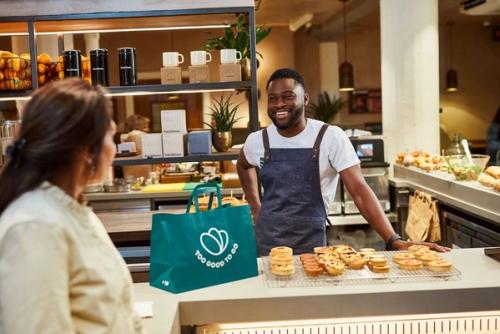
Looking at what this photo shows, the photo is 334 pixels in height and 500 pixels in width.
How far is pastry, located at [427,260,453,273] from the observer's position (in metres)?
1.91

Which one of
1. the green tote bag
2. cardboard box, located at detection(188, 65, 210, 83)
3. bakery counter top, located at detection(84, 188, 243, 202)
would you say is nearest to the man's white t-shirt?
the green tote bag

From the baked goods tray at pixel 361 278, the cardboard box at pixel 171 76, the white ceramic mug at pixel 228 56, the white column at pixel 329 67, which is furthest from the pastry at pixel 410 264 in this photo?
the white column at pixel 329 67

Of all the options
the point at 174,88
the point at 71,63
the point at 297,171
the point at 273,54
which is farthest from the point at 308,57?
the point at 297,171

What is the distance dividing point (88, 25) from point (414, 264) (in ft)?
9.41

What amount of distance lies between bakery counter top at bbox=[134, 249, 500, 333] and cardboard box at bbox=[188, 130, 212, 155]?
2.06 meters

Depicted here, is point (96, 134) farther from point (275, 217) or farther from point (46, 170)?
point (275, 217)

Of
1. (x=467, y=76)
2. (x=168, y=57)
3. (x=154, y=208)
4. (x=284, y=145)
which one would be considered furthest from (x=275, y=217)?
(x=467, y=76)

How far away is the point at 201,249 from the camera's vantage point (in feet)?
6.41

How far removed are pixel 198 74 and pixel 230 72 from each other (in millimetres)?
205

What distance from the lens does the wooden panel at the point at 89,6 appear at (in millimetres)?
3668

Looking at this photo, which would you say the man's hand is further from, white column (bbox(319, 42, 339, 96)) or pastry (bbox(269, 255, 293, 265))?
white column (bbox(319, 42, 339, 96))

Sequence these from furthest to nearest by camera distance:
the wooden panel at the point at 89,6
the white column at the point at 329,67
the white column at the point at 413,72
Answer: the white column at the point at 329,67
the white column at the point at 413,72
the wooden panel at the point at 89,6

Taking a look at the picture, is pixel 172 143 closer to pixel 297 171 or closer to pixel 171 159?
pixel 171 159

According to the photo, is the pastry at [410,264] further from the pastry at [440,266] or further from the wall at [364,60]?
the wall at [364,60]
